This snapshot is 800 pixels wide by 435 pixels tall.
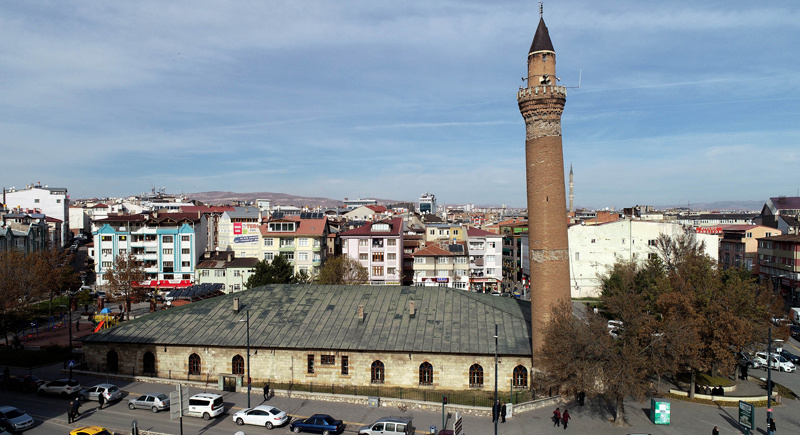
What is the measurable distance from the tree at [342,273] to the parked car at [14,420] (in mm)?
36250

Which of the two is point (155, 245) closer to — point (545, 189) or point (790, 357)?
point (545, 189)

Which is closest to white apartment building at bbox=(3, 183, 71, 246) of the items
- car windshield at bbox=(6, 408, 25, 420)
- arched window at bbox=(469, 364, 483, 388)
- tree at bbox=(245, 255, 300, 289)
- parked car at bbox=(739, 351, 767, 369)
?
tree at bbox=(245, 255, 300, 289)

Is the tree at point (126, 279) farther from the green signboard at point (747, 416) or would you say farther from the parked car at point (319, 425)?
the green signboard at point (747, 416)

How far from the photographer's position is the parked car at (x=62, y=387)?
107ft

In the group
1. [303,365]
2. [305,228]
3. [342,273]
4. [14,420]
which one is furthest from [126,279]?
[303,365]

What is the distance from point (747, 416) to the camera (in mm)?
27297

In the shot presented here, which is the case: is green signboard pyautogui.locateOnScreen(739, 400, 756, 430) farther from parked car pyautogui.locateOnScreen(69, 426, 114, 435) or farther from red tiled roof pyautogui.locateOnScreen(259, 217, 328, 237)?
red tiled roof pyautogui.locateOnScreen(259, 217, 328, 237)

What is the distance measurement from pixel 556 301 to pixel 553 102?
40.9 feet

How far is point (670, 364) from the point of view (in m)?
29.2

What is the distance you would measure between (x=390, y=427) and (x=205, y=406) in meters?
11.0

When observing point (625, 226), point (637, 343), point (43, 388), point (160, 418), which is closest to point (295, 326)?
point (160, 418)

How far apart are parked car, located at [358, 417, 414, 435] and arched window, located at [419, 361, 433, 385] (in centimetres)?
636

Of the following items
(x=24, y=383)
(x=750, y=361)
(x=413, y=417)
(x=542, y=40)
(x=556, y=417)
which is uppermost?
(x=542, y=40)

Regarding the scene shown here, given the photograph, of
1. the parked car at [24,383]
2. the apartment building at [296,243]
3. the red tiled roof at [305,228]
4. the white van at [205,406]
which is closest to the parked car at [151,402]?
the white van at [205,406]
